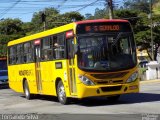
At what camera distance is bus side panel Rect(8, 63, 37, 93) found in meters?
21.2

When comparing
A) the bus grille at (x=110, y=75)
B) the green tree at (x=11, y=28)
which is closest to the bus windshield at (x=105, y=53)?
the bus grille at (x=110, y=75)

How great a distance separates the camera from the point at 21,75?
76.0ft

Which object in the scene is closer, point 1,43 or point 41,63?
point 41,63

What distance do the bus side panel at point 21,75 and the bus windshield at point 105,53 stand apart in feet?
17.0

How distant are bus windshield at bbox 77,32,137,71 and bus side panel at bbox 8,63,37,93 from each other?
518 cm

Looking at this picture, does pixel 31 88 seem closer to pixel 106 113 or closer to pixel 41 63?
pixel 41 63

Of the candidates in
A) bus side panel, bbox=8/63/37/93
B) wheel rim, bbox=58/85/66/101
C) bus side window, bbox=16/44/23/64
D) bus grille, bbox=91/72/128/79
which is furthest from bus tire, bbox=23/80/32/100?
bus grille, bbox=91/72/128/79

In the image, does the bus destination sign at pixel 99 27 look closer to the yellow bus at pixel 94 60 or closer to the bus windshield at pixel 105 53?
the yellow bus at pixel 94 60

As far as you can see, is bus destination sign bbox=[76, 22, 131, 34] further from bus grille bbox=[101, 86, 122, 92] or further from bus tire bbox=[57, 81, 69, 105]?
bus tire bbox=[57, 81, 69, 105]

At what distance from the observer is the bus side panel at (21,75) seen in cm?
2122

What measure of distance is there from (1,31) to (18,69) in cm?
6562

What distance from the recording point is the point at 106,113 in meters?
13.8

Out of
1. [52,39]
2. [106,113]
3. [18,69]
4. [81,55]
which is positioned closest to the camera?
[106,113]

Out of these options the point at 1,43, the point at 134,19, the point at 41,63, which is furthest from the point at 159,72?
the point at 1,43
